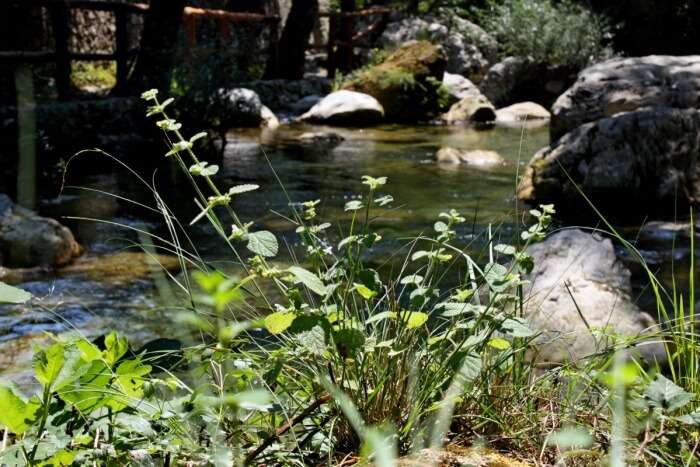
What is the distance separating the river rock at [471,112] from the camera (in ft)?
44.7

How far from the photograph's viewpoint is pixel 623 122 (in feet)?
22.5

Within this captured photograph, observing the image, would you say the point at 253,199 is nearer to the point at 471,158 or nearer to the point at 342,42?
the point at 471,158

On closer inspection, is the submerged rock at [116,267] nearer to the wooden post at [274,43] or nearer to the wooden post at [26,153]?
the wooden post at [26,153]

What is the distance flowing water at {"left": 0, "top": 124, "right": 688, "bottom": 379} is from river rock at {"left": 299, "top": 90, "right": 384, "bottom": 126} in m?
0.80

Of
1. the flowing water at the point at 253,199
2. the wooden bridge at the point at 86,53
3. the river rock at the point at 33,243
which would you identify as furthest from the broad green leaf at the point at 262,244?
the wooden bridge at the point at 86,53

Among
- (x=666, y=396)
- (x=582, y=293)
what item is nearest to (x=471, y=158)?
(x=582, y=293)

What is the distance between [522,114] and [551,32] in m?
2.74

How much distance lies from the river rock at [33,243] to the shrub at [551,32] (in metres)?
12.3

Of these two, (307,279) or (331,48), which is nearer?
(307,279)

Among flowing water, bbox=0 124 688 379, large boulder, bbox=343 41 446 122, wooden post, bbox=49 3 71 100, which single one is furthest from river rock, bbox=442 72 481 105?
wooden post, bbox=49 3 71 100

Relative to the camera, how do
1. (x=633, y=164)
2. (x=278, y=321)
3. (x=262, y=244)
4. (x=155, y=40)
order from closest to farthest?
(x=278, y=321)
(x=262, y=244)
(x=633, y=164)
(x=155, y=40)

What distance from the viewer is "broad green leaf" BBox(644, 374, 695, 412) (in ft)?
4.06

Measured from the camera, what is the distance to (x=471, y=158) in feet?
30.8

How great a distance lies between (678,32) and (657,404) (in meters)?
18.7
